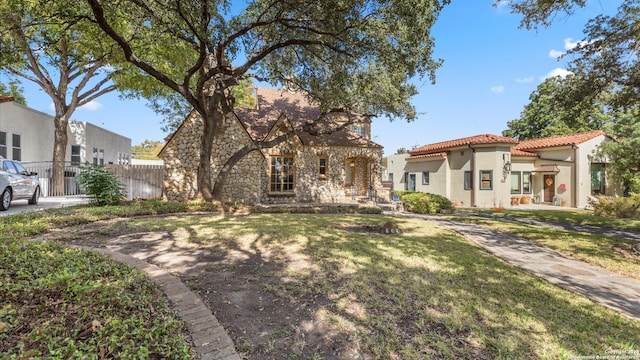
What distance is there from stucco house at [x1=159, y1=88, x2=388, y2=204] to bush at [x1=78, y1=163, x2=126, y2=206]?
378cm

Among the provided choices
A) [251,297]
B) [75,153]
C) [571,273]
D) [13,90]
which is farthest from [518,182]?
[13,90]

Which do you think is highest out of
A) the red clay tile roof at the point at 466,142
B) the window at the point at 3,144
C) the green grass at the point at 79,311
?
the red clay tile roof at the point at 466,142

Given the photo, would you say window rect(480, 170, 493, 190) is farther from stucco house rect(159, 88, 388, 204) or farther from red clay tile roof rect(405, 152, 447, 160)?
stucco house rect(159, 88, 388, 204)

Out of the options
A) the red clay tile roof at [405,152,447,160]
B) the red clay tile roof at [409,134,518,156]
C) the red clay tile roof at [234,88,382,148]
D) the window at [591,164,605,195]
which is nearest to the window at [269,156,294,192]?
the red clay tile roof at [234,88,382,148]

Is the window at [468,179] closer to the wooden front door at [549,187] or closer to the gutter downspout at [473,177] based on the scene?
the gutter downspout at [473,177]

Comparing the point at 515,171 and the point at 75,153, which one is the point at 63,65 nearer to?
the point at 75,153

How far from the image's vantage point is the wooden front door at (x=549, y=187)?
71.9ft

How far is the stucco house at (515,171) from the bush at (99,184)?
20.2 m

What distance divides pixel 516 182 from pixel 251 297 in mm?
23833

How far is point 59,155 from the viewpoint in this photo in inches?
609

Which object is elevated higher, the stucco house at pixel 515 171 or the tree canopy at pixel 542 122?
the tree canopy at pixel 542 122

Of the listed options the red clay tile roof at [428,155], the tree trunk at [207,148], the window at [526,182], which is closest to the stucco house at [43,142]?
the tree trunk at [207,148]

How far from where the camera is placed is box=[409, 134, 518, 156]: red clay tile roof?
62.1 feet

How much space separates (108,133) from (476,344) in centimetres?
2691
